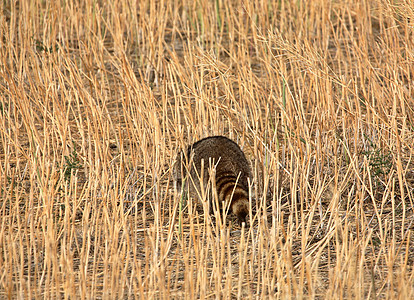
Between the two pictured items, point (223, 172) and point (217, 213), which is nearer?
point (217, 213)

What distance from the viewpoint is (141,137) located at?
5.59 metres

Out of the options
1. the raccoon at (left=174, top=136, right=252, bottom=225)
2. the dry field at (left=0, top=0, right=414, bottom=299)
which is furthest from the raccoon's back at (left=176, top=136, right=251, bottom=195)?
the dry field at (left=0, top=0, right=414, bottom=299)

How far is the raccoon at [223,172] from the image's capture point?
4.55 m

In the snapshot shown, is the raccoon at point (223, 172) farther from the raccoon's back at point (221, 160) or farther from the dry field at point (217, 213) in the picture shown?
the dry field at point (217, 213)

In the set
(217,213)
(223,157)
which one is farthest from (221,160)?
(217,213)

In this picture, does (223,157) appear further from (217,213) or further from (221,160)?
(217,213)

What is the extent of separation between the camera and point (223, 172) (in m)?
4.85

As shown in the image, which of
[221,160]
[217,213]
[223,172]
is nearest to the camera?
[217,213]

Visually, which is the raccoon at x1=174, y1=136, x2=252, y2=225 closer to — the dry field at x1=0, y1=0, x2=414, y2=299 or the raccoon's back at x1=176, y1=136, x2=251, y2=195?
the raccoon's back at x1=176, y1=136, x2=251, y2=195

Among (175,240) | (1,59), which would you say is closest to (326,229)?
(175,240)

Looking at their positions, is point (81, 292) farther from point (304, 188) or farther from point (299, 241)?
point (304, 188)

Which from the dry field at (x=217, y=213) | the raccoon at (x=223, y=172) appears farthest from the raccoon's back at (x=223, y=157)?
the dry field at (x=217, y=213)

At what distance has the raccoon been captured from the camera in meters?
4.55

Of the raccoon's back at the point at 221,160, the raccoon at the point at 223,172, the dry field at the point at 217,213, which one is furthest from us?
the raccoon's back at the point at 221,160
